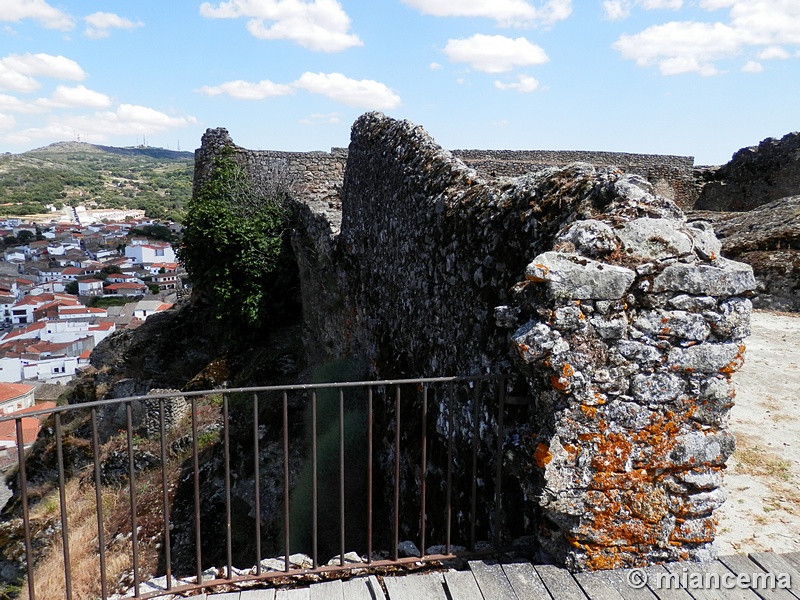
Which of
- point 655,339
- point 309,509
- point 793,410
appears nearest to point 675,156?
point 793,410

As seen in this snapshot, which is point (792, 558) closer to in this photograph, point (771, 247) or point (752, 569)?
point (752, 569)

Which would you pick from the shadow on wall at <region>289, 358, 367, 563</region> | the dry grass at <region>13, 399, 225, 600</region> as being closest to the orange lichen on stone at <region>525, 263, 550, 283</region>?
the shadow on wall at <region>289, 358, 367, 563</region>

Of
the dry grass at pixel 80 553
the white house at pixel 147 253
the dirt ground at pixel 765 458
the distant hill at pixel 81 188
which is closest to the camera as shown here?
the dirt ground at pixel 765 458

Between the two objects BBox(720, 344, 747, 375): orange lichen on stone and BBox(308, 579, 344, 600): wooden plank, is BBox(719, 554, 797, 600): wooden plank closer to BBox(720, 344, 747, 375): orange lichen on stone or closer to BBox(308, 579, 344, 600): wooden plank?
BBox(720, 344, 747, 375): orange lichen on stone

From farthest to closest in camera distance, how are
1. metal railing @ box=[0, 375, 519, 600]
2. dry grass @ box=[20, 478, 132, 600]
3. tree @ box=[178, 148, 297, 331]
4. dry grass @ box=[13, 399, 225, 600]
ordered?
tree @ box=[178, 148, 297, 331]
dry grass @ box=[13, 399, 225, 600]
dry grass @ box=[20, 478, 132, 600]
metal railing @ box=[0, 375, 519, 600]

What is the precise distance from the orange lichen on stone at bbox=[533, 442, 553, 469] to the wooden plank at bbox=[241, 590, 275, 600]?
4.96 feet

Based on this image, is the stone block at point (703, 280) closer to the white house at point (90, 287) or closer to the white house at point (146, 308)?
the white house at point (146, 308)

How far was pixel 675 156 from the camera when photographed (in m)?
23.8

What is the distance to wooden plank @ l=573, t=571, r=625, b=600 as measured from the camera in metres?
2.99

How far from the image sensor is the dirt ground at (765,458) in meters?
3.85

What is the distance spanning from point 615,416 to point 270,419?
7340mm

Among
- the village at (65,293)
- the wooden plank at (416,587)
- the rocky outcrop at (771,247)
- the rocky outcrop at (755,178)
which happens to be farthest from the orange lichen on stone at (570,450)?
the village at (65,293)

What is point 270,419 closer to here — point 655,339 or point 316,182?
point 655,339

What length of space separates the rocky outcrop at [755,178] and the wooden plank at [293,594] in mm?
19474
